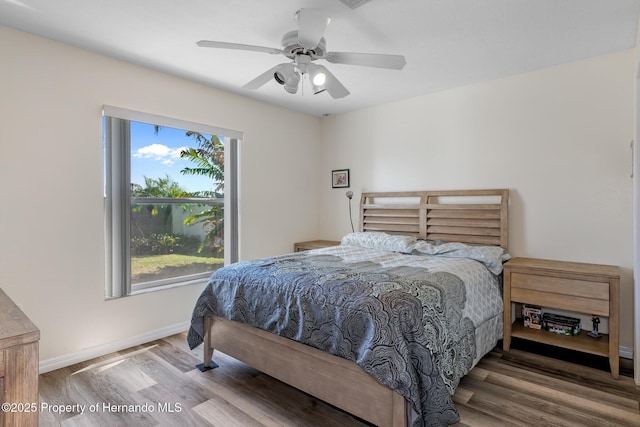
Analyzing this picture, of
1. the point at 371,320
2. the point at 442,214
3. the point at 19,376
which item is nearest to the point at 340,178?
the point at 442,214

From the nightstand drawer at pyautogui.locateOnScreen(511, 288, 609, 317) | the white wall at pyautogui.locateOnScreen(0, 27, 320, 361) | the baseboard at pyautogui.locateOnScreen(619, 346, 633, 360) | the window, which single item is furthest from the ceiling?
the baseboard at pyautogui.locateOnScreen(619, 346, 633, 360)

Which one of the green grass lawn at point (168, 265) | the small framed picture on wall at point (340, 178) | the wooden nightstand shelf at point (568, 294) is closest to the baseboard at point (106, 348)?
the green grass lawn at point (168, 265)

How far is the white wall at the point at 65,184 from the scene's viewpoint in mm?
2475

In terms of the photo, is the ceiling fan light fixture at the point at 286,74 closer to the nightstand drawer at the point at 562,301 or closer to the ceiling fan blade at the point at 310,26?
the ceiling fan blade at the point at 310,26

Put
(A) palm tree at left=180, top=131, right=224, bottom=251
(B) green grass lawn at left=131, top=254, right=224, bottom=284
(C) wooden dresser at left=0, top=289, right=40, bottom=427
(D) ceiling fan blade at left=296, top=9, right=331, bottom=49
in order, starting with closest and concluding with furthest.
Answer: (C) wooden dresser at left=0, top=289, right=40, bottom=427 < (D) ceiling fan blade at left=296, top=9, right=331, bottom=49 < (B) green grass lawn at left=131, top=254, right=224, bottom=284 < (A) palm tree at left=180, top=131, right=224, bottom=251

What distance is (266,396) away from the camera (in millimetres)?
2230

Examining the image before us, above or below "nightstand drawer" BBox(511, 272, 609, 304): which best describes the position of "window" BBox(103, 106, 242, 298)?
above

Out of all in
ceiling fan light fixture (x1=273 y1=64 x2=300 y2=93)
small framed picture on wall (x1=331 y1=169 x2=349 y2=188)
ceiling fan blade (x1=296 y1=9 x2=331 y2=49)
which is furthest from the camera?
small framed picture on wall (x1=331 y1=169 x2=349 y2=188)

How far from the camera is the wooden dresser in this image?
0.87 metres

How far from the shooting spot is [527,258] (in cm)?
317

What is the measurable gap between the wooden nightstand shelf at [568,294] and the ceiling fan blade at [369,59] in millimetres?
1888

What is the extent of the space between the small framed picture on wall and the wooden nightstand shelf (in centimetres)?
225

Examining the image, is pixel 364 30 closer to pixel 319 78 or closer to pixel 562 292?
pixel 319 78

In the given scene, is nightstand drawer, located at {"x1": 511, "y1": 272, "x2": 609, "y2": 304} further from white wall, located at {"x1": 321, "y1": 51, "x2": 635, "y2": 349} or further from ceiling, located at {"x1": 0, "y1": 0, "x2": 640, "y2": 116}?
ceiling, located at {"x1": 0, "y1": 0, "x2": 640, "y2": 116}
